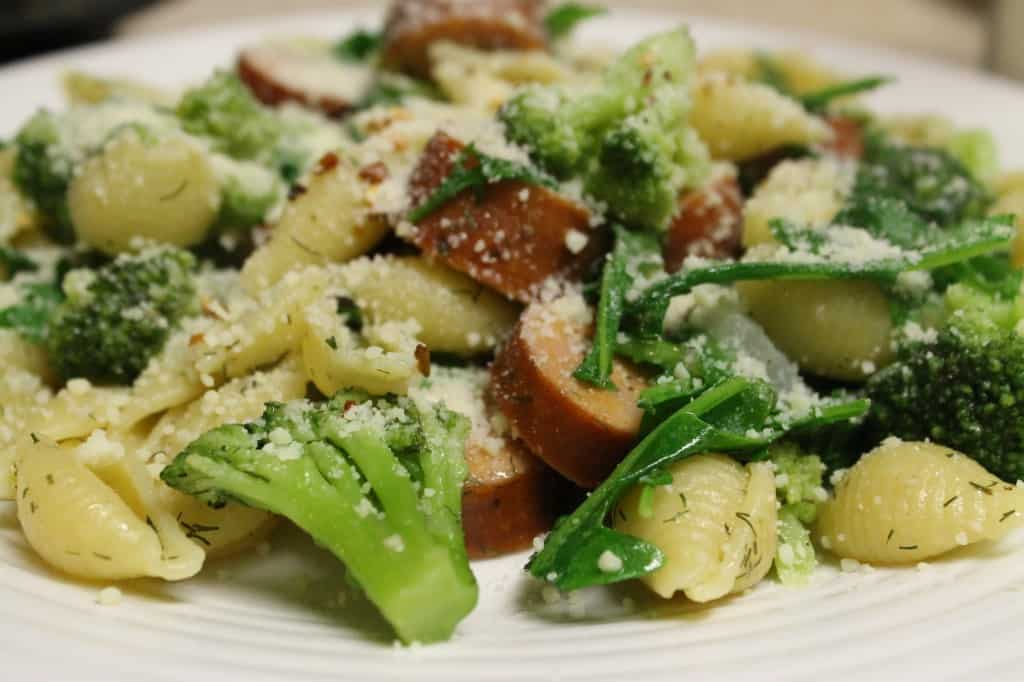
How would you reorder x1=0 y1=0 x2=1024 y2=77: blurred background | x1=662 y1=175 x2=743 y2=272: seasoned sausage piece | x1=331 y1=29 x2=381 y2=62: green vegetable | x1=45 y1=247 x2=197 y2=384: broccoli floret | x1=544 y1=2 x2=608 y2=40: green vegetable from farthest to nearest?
x1=0 y1=0 x2=1024 y2=77: blurred background → x1=331 y1=29 x2=381 y2=62: green vegetable → x1=544 y1=2 x2=608 y2=40: green vegetable → x1=662 y1=175 x2=743 y2=272: seasoned sausage piece → x1=45 y1=247 x2=197 y2=384: broccoli floret

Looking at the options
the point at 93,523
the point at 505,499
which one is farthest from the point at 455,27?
the point at 93,523

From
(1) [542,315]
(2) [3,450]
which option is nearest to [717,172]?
(1) [542,315]

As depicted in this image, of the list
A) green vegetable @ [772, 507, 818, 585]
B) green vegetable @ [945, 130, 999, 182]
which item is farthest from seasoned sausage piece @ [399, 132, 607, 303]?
green vegetable @ [945, 130, 999, 182]

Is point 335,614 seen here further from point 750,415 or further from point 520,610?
point 750,415

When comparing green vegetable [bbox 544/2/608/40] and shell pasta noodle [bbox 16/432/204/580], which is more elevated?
green vegetable [bbox 544/2/608/40]

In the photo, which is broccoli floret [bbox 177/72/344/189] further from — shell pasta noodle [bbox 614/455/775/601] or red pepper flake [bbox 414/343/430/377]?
shell pasta noodle [bbox 614/455/775/601]

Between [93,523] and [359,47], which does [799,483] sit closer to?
[93,523]

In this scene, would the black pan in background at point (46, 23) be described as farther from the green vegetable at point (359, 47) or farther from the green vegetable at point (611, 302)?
the green vegetable at point (611, 302)
